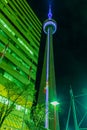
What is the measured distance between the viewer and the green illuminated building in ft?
133

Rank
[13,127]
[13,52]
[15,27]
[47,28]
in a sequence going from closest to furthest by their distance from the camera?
1. [13,127]
2. [13,52]
3. [15,27]
4. [47,28]

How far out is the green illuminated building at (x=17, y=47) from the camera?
40.6m

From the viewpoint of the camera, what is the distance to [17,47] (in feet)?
167

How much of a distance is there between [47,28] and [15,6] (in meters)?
17.7

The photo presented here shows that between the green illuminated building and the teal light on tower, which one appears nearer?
the teal light on tower

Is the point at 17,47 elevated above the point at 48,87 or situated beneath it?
elevated above

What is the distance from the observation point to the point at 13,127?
37750mm

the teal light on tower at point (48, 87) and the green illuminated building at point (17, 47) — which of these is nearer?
the teal light on tower at point (48, 87)

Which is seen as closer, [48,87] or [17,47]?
[48,87]

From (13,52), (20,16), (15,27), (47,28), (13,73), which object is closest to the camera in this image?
(13,73)

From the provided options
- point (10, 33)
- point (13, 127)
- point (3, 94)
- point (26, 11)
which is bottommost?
point (13, 127)

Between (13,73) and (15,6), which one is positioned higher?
(15,6)

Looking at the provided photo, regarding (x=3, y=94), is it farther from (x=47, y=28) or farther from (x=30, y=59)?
(x=47, y=28)

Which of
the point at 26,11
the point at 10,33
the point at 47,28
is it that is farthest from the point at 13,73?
the point at 47,28
